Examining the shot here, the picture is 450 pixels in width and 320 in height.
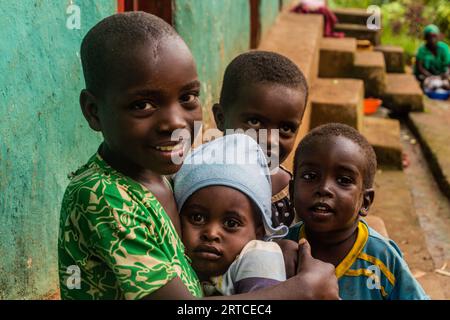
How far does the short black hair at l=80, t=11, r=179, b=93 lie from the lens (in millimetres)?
1704

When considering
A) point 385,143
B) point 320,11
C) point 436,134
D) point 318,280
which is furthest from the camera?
point 320,11

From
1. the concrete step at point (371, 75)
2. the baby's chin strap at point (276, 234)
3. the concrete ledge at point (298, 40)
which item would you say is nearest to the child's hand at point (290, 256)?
the baby's chin strap at point (276, 234)

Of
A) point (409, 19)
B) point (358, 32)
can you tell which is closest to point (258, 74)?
point (358, 32)

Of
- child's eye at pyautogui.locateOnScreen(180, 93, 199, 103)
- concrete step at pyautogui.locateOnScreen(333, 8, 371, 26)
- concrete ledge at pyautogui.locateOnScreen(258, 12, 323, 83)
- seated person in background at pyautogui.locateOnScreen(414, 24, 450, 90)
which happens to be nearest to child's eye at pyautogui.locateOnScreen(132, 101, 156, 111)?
child's eye at pyautogui.locateOnScreen(180, 93, 199, 103)

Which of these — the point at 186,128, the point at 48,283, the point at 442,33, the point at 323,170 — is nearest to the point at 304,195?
the point at 323,170

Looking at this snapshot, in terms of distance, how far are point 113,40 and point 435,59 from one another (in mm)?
11129

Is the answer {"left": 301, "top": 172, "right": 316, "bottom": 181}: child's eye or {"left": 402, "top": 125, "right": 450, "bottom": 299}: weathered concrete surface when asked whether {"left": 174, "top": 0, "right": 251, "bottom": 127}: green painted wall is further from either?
{"left": 301, "top": 172, "right": 316, "bottom": 181}: child's eye

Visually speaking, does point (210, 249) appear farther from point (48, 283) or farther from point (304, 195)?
point (48, 283)

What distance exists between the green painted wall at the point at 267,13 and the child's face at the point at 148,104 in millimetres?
5942

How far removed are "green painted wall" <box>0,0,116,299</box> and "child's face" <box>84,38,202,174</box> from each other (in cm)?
80

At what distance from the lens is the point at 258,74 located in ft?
9.46

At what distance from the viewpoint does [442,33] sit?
15734 millimetres

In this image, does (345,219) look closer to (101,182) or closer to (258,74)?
(258,74)

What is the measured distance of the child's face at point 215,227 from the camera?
1.96 meters
